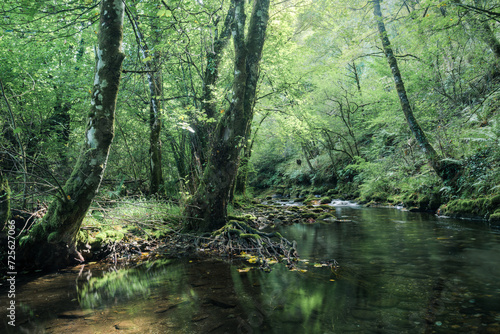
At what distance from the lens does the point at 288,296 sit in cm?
314

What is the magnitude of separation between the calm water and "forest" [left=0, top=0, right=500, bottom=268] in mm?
1041

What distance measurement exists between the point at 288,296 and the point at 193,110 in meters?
4.24

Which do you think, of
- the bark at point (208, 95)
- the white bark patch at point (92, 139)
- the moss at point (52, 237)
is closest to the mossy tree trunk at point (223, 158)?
the bark at point (208, 95)

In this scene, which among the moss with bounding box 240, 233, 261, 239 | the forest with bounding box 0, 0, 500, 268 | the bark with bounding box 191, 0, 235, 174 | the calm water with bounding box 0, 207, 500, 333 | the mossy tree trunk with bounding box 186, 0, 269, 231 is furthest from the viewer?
the bark with bounding box 191, 0, 235, 174

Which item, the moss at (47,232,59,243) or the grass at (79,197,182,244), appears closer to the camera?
the moss at (47,232,59,243)

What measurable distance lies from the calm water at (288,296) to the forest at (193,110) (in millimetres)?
1041

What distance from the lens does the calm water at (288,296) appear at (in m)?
2.49

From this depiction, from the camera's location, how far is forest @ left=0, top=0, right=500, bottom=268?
4.20m

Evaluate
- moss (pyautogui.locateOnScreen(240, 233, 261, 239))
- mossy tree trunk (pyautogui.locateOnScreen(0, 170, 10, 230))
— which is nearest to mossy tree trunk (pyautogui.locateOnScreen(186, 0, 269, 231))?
moss (pyautogui.locateOnScreen(240, 233, 261, 239))

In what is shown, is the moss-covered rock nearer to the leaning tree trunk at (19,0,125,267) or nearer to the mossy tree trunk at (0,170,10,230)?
the leaning tree trunk at (19,0,125,267)

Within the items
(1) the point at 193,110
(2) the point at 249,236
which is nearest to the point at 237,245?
(2) the point at 249,236

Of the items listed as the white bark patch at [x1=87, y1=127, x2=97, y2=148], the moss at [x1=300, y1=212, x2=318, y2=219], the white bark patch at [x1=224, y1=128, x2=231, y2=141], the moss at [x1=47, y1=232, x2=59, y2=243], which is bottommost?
the moss at [x1=300, y1=212, x2=318, y2=219]

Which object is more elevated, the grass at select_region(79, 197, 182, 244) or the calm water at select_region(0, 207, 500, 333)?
the grass at select_region(79, 197, 182, 244)

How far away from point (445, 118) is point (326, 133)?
8825 mm
